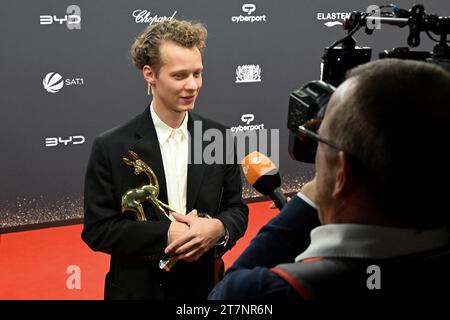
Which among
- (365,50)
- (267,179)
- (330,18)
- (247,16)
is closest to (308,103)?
(267,179)

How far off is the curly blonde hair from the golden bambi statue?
34cm

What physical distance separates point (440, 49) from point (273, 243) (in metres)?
0.82

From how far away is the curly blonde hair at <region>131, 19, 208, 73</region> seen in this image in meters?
2.03

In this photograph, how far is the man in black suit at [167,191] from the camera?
186 cm

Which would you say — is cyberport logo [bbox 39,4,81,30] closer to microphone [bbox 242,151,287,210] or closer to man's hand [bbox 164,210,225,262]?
man's hand [bbox 164,210,225,262]

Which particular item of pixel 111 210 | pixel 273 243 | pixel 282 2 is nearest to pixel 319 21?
pixel 282 2

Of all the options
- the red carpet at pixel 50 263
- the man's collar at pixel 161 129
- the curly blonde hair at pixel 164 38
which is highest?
the curly blonde hair at pixel 164 38

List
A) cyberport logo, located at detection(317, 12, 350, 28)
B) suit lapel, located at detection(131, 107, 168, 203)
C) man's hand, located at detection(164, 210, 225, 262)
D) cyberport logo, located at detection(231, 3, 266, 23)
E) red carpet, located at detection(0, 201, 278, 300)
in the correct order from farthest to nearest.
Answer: cyberport logo, located at detection(317, 12, 350, 28) → cyberport logo, located at detection(231, 3, 266, 23) → red carpet, located at detection(0, 201, 278, 300) → suit lapel, located at detection(131, 107, 168, 203) → man's hand, located at detection(164, 210, 225, 262)

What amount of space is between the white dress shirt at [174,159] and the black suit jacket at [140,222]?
Result: 0.02m

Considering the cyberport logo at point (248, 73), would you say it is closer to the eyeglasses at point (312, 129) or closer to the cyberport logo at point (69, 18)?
the cyberport logo at point (69, 18)

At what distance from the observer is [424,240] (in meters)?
0.94

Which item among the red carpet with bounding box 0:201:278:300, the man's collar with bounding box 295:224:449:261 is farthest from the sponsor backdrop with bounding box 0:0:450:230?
the man's collar with bounding box 295:224:449:261

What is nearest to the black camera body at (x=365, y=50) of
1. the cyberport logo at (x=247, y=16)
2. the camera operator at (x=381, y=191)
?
the camera operator at (x=381, y=191)
